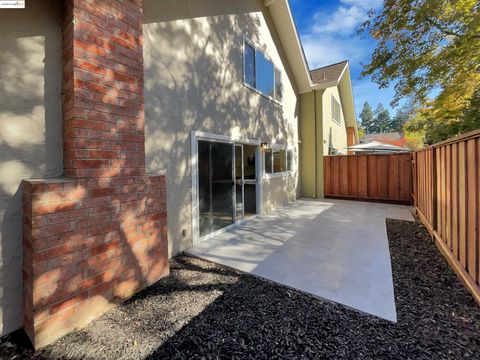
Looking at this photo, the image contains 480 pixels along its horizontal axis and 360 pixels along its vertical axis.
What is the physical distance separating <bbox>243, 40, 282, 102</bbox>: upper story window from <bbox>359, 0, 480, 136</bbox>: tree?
10.7 feet

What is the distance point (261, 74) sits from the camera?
7895mm

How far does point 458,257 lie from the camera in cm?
334

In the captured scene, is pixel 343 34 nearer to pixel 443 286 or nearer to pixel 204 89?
pixel 204 89

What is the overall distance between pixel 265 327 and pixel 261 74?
7406 millimetres

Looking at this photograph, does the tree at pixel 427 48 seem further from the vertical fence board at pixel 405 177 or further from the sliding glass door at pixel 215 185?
the sliding glass door at pixel 215 185

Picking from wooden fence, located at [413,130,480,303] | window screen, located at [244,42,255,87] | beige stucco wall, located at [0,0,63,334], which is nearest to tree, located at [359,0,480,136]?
Answer: window screen, located at [244,42,255,87]

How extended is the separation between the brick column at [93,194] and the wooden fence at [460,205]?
3981mm

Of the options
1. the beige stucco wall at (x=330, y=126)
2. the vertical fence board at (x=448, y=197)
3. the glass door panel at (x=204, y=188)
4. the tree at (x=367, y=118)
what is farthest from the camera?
the tree at (x=367, y=118)

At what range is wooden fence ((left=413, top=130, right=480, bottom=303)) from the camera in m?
2.73

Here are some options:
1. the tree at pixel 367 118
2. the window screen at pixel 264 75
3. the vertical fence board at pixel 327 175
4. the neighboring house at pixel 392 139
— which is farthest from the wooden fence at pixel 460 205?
the tree at pixel 367 118

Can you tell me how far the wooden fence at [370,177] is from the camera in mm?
9484

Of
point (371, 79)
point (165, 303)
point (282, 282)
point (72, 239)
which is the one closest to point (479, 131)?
point (282, 282)

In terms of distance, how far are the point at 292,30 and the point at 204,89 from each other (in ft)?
19.0

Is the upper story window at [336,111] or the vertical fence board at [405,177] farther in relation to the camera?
the upper story window at [336,111]
